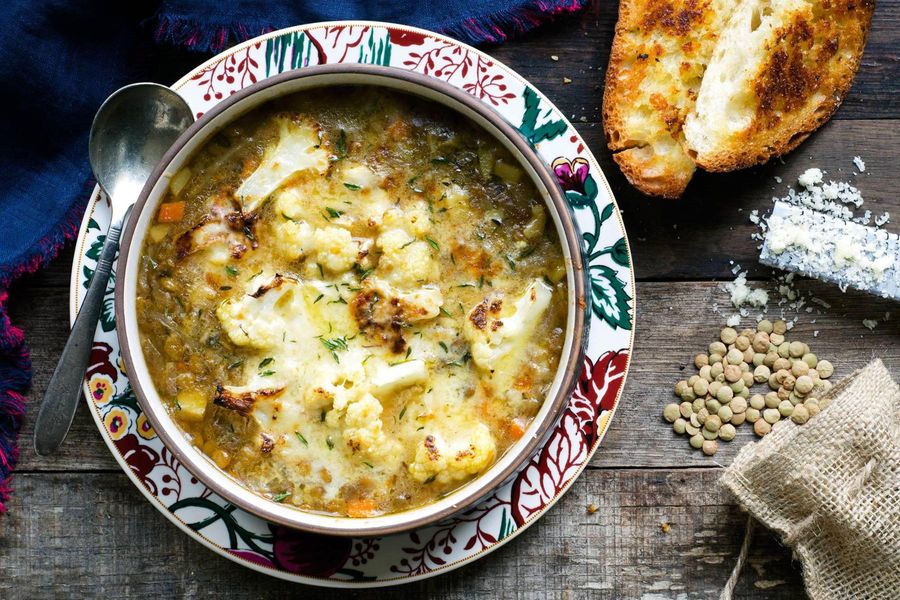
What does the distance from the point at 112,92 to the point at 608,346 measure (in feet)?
6.75

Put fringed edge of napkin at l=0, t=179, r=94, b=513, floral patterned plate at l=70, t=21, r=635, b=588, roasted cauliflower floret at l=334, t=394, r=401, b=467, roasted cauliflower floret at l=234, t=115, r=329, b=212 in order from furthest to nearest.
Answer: fringed edge of napkin at l=0, t=179, r=94, b=513 < floral patterned plate at l=70, t=21, r=635, b=588 < roasted cauliflower floret at l=234, t=115, r=329, b=212 < roasted cauliflower floret at l=334, t=394, r=401, b=467

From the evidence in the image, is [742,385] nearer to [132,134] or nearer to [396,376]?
[396,376]

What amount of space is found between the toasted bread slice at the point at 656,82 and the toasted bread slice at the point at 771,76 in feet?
0.21

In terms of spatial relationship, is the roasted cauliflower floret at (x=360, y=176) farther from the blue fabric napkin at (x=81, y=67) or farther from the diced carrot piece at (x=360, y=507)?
the diced carrot piece at (x=360, y=507)

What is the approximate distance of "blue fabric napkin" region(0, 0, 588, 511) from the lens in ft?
9.82

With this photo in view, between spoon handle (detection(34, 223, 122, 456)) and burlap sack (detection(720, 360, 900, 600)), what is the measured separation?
2283 millimetres

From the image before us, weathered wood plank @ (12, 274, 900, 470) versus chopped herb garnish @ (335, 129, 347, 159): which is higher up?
chopped herb garnish @ (335, 129, 347, 159)

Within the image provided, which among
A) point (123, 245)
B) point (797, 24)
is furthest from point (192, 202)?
point (797, 24)

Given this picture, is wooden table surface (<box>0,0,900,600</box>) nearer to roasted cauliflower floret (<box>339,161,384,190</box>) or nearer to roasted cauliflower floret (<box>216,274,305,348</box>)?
roasted cauliflower floret (<box>339,161,384,190</box>)

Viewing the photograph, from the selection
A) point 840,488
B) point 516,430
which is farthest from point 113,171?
point 840,488

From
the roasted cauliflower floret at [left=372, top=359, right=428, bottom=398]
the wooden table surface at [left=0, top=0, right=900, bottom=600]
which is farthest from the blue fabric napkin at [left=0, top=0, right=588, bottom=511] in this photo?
the roasted cauliflower floret at [left=372, top=359, right=428, bottom=398]

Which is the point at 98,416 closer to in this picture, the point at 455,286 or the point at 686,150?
the point at 455,286

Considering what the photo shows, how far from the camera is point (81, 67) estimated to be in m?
3.03

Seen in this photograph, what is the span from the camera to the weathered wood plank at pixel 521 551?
3.14 m
